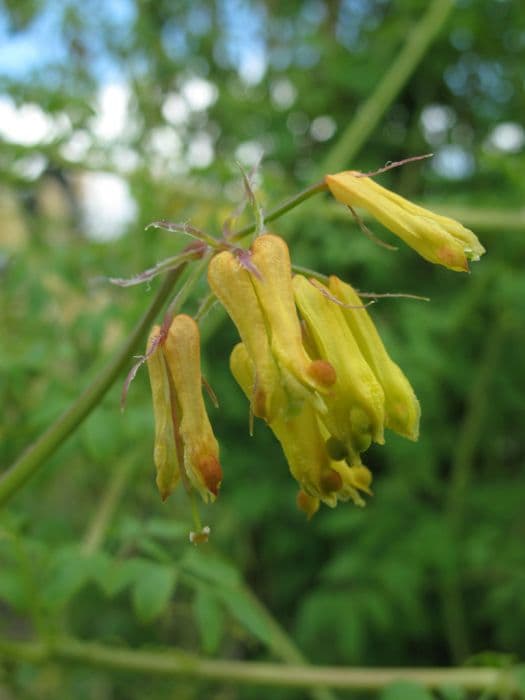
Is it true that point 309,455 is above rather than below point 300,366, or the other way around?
below

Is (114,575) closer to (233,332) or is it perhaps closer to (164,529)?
(164,529)

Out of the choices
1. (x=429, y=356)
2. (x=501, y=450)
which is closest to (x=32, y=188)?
(x=429, y=356)

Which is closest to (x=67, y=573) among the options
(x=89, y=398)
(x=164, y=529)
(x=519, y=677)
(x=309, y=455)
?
(x=164, y=529)

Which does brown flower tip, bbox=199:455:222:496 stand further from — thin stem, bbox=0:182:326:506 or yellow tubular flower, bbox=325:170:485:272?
yellow tubular flower, bbox=325:170:485:272

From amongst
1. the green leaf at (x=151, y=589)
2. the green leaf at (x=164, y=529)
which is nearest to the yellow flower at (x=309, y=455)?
the green leaf at (x=151, y=589)

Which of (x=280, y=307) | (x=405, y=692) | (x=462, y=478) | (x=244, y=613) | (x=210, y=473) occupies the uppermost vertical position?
(x=280, y=307)
